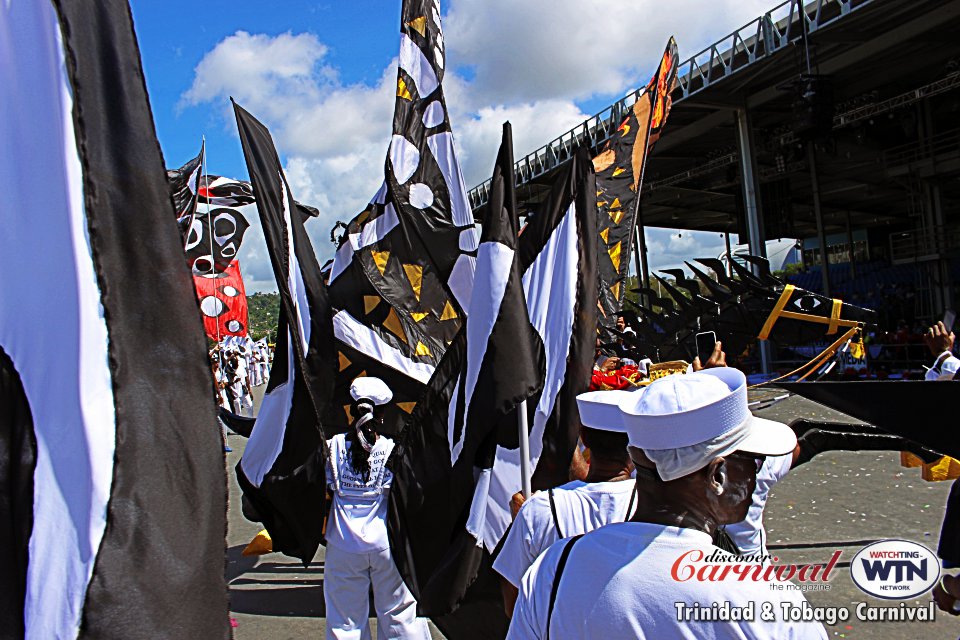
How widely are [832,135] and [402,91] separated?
1443 centimetres

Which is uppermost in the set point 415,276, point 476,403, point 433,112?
point 433,112

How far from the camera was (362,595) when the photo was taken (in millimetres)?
3662

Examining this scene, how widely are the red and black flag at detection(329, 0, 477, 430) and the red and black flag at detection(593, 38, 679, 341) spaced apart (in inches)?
96.8

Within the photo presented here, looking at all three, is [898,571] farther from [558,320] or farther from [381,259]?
[381,259]

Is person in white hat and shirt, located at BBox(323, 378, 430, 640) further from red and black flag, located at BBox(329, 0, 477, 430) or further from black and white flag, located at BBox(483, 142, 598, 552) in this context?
red and black flag, located at BBox(329, 0, 477, 430)

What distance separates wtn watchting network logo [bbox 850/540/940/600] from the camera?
2.32 metres

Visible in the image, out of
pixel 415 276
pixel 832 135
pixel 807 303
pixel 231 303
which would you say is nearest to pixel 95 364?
pixel 415 276

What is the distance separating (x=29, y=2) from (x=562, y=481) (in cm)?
278

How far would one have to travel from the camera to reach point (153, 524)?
1.31 m

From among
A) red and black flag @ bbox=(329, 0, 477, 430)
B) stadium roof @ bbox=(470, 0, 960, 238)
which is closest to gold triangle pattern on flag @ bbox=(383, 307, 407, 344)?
red and black flag @ bbox=(329, 0, 477, 430)

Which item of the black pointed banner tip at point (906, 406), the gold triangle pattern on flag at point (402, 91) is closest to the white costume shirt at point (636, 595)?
the black pointed banner tip at point (906, 406)

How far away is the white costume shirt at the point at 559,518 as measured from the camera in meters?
2.08

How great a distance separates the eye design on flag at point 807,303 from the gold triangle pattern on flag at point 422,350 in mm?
4374

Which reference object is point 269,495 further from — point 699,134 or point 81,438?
point 699,134
